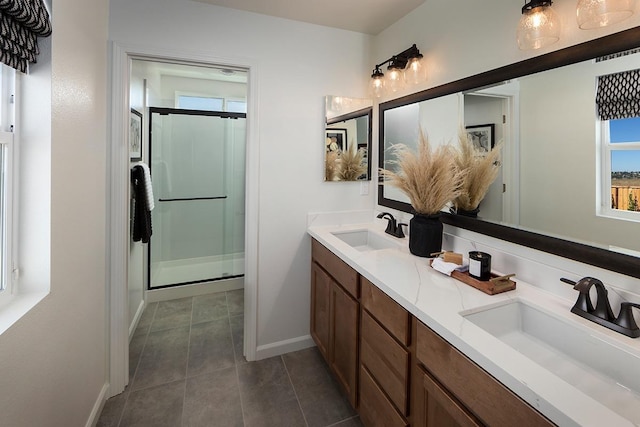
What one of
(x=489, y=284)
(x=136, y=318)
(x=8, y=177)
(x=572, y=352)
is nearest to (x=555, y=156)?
(x=489, y=284)

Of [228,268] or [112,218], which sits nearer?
[112,218]

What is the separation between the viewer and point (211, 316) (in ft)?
9.30

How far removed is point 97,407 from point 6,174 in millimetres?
1356

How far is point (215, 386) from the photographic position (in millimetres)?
1944

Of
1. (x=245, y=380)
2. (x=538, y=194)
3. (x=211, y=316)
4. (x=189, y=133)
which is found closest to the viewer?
(x=538, y=194)

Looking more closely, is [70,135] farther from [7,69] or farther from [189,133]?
[189,133]

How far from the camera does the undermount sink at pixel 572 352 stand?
82 cm

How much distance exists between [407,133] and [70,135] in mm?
1854

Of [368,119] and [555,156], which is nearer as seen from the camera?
[555,156]

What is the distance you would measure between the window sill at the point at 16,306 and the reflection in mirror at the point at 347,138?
5.71 feet

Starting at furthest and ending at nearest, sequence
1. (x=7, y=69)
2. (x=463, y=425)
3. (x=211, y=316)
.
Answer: (x=211, y=316), (x=7, y=69), (x=463, y=425)

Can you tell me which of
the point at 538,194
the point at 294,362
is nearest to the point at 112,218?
the point at 294,362

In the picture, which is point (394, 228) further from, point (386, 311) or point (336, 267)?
point (386, 311)

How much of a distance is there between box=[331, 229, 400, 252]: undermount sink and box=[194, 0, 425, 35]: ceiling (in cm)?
150
